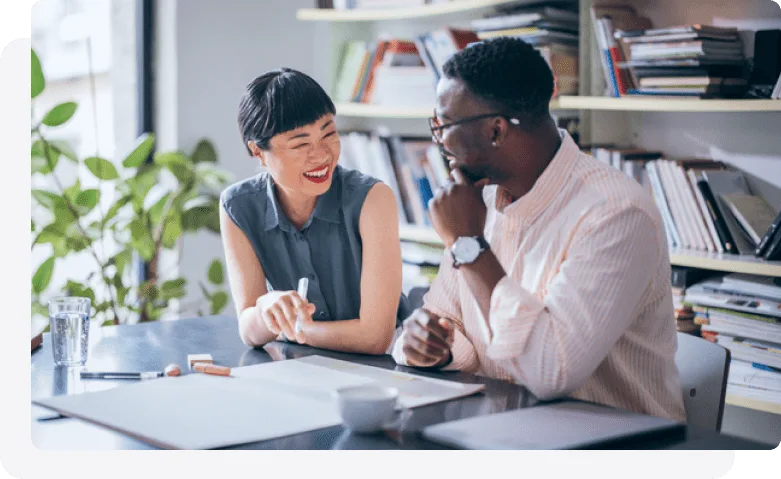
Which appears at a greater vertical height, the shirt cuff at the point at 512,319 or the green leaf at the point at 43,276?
the shirt cuff at the point at 512,319

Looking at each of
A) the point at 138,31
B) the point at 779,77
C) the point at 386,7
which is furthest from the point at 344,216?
the point at 138,31

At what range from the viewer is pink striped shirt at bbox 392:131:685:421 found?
1401mm

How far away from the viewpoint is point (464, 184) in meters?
1.59

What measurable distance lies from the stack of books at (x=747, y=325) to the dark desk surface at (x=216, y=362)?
3.45 ft

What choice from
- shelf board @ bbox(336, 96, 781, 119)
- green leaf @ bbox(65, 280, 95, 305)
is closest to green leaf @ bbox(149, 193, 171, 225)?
green leaf @ bbox(65, 280, 95, 305)

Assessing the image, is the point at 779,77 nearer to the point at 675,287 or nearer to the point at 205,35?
the point at 675,287

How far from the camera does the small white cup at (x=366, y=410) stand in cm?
120

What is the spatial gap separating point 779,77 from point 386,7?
147 cm

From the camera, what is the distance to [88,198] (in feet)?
9.87

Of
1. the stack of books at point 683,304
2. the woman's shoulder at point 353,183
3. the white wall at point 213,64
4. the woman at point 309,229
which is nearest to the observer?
the woman at point 309,229

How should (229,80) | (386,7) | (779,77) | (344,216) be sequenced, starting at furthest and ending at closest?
(229,80) < (386,7) < (779,77) < (344,216)

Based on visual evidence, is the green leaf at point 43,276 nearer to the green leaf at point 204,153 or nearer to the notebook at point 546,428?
the green leaf at point 204,153

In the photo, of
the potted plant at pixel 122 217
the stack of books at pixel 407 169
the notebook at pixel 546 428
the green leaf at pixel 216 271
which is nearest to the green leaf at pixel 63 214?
the potted plant at pixel 122 217

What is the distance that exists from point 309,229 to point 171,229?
4.36 ft
